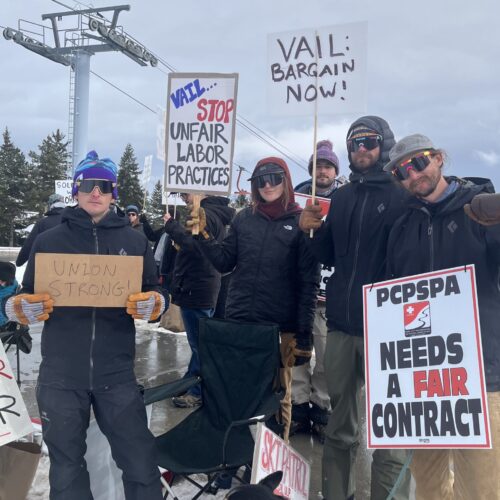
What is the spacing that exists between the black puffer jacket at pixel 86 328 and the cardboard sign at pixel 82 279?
10 centimetres

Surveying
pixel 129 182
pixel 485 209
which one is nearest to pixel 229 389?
pixel 485 209

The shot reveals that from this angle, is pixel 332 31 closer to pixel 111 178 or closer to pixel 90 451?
pixel 111 178

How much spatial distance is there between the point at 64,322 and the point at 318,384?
2.34m

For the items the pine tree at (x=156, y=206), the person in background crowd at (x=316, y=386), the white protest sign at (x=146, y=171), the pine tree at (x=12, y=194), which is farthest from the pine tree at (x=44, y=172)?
the person in background crowd at (x=316, y=386)

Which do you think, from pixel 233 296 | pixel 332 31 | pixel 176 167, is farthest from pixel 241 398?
pixel 332 31

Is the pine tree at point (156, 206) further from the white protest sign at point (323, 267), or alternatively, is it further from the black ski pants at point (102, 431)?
the black ski pants at point (102, 431)

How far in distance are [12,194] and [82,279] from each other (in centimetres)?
3554

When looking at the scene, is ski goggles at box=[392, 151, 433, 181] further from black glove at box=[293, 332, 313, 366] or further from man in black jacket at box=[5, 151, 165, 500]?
man in black jacket at box=[5, 151, 165, 500]

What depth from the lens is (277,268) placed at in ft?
10.1

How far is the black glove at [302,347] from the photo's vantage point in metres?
3.02

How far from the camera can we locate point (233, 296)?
3.25 metres

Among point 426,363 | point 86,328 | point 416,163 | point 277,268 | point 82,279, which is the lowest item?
point 426,363

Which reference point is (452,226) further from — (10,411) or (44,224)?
(44,224)

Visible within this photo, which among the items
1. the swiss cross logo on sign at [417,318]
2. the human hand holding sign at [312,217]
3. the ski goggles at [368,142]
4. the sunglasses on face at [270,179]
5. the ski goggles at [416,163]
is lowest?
the swiss cross logo on sign at [417,318]
